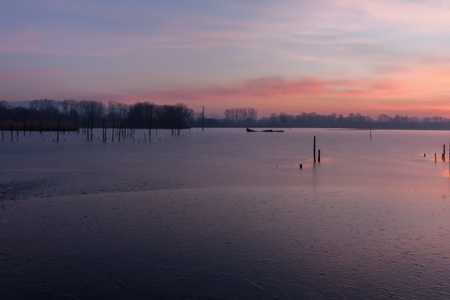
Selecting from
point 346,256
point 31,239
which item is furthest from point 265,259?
point 31,239

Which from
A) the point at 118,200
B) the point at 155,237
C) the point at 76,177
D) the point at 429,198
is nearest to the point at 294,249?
the point at 155,237

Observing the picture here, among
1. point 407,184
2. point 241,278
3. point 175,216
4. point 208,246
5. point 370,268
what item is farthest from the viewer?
point 407,184

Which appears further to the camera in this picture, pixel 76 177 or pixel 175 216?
pixel 76 177

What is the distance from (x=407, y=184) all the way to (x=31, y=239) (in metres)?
15.8

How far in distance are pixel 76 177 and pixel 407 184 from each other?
1577 centimetres

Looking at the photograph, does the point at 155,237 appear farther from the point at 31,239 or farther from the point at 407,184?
the point at 407,184

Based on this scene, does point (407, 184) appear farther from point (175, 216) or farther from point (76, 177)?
point (76, 177)

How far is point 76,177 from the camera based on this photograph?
18688 millimetres

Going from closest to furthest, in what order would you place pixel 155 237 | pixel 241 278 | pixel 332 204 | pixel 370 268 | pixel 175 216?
pixel 241 278 → pixel 370 268 → pixel 155 237 → pixel 175 216 → pixel 332 204

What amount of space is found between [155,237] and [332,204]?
21.5 ft

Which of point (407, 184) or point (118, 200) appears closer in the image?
point (118, 200)

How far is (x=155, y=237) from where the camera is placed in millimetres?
8914

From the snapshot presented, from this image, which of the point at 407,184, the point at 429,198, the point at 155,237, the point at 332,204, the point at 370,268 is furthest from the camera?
the point at 407,184

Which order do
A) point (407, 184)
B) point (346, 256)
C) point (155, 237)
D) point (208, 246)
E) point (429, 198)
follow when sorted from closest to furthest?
point (346, 256) → point (208, 246) → point (155, 237) → point (429, 198) → point (407, 184)
